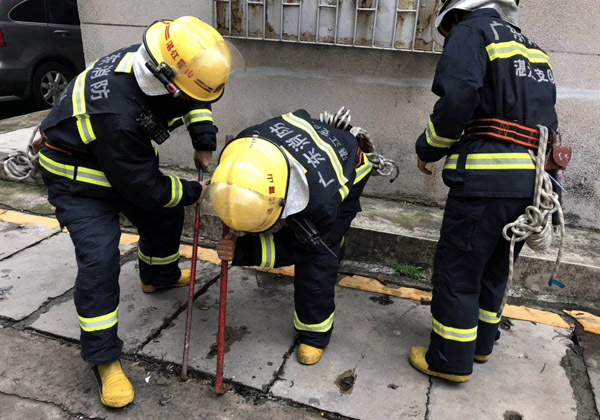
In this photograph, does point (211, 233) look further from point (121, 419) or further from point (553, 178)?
point (553, 178)

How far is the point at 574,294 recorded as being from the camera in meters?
3.30

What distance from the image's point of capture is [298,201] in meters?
2.26

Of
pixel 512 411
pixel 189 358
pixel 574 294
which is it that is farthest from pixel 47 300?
pixel 574 294

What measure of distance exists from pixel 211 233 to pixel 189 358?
57.3 inches

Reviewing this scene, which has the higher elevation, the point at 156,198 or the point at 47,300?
the point at 156,198

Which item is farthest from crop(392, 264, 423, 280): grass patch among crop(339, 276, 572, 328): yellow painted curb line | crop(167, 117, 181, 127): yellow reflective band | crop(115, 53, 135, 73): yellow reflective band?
crop(115, 53, 135, 73): yellow reflective band

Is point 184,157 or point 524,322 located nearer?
point 524,322

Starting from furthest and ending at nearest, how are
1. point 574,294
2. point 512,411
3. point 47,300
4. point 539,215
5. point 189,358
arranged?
point 574,294 < point 47,300 < point 189,358 < point 512,411 < point 539,215

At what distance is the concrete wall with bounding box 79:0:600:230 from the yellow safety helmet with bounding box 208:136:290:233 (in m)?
1.92

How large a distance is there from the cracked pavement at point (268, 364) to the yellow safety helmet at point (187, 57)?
1.37 m

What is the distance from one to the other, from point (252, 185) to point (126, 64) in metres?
0.88

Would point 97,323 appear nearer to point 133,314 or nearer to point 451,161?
point 133,314

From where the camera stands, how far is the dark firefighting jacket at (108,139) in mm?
2240

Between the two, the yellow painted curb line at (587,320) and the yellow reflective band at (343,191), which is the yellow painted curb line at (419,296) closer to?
the yellow painted curb line at (587,320)
